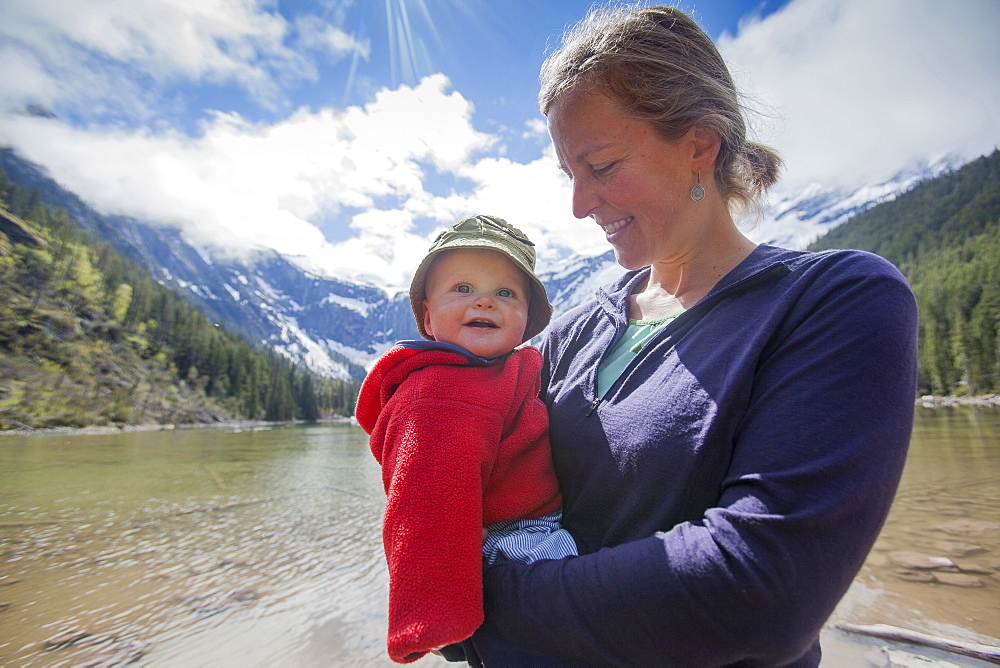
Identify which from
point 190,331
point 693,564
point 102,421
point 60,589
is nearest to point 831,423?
point 693,564

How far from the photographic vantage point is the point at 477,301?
5.49 feet

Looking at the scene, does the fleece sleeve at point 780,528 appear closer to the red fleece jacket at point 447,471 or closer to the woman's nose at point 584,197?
the red fleece jacket at point 447,471

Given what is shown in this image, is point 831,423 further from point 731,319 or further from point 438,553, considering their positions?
point 438,553

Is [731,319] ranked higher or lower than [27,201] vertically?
lower

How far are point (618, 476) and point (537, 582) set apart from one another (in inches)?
12.3

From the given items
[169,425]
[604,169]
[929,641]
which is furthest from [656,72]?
[169,425]

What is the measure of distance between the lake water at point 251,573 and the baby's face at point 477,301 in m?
3.32

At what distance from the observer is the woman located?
0.82 meters

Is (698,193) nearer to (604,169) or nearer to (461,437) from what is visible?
(604,169)

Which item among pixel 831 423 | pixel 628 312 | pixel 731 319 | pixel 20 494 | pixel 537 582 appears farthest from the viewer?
pixel 20 494

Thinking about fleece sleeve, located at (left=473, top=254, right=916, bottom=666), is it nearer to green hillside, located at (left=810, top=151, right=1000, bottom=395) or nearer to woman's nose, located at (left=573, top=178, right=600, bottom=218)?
woman's nose, located at (left=573, top=178, right=600, bottom=218)

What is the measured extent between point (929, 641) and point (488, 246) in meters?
4.30

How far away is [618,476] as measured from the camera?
46.8 inches

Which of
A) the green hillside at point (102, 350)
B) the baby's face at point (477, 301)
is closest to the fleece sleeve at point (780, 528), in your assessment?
the baby's face at point (477, 301)
